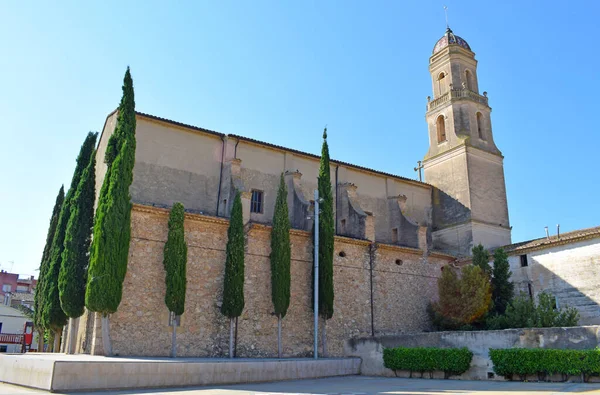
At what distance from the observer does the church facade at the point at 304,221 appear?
18312 mm

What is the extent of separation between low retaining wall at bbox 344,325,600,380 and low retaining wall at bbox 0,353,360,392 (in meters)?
3.09

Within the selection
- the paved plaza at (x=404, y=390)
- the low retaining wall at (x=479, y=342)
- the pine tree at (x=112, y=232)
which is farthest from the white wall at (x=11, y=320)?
the low retaining wall at (x=479, y=342)

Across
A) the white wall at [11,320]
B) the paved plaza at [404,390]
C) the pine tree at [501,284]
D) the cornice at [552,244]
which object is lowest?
the paved plaza at [404,390]

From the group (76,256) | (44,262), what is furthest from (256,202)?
(44,262)

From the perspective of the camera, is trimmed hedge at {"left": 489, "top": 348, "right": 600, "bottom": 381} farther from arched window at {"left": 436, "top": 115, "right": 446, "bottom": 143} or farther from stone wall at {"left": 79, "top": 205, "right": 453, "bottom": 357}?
arched window at {"left": 436, "top": 115, "right": 446, "bottom": 143}

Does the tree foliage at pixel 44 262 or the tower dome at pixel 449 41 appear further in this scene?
the tower dome at pixel 449 41

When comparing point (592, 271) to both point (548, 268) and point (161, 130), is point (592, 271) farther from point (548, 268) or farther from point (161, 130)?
point (161, 130)

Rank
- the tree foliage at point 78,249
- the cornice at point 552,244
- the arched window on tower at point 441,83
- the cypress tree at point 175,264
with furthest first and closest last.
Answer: the arched window on tower at point 441,83
the cornice at point 552,244
the tree foliage at point 78,249
the cypress tree at point 175,264

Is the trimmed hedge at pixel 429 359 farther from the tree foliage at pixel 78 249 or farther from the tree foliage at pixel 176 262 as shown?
the tree foliage at pixel 78 249

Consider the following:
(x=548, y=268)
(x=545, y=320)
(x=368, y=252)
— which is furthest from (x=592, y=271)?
(x=368, y=252)

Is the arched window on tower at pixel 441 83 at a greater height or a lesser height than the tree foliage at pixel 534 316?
greater

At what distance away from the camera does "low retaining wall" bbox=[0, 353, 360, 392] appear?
11.7 metres

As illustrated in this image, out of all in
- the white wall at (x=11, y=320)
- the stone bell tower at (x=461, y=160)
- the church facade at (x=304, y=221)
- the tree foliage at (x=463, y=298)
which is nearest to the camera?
the church facade at (x=304, y=221)

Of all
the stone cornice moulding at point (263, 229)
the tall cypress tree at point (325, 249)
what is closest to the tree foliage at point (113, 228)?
the stone cornice moulding at point (263, 229)
